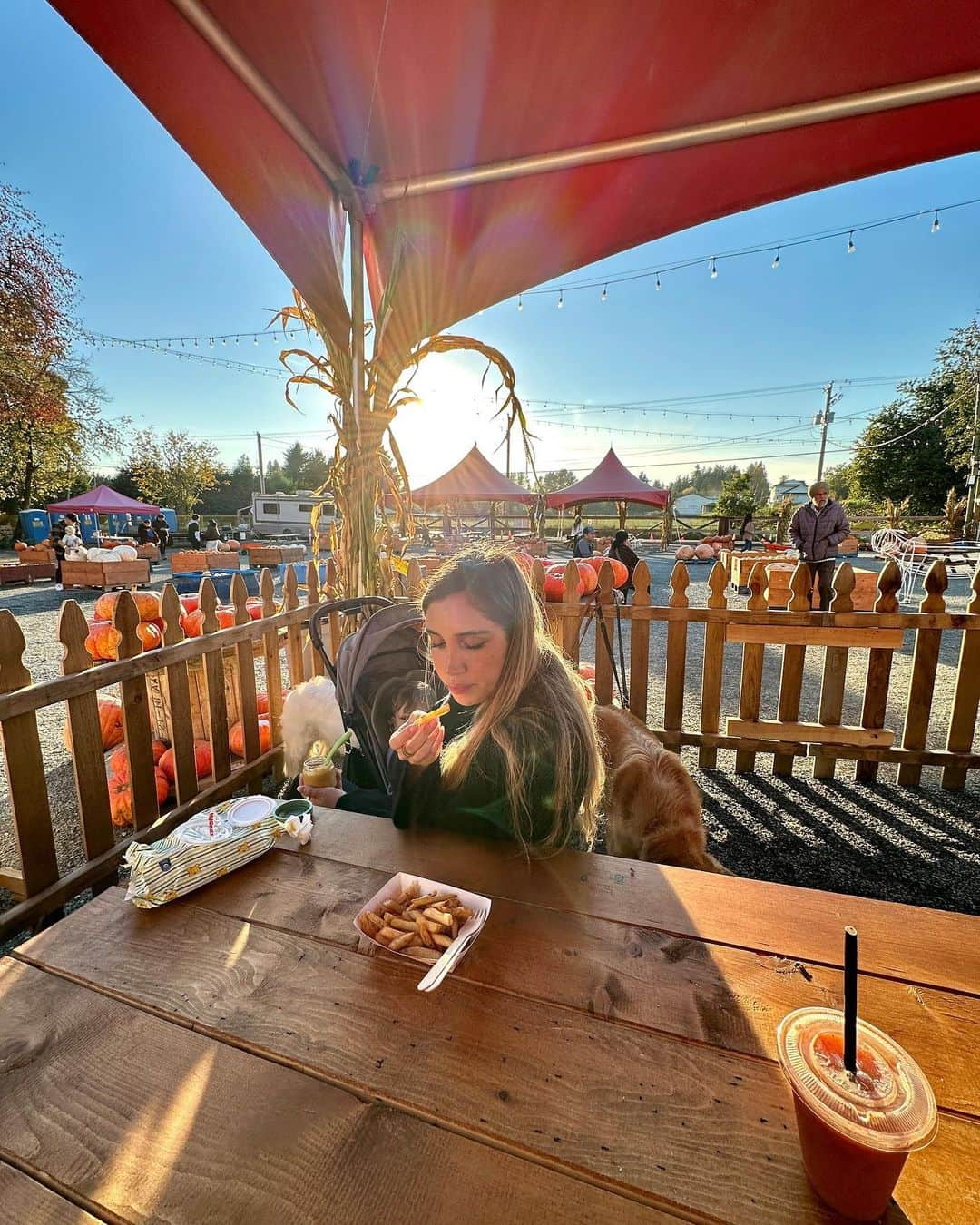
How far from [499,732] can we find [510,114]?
189 centimetres

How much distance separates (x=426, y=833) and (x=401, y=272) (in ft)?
6.49

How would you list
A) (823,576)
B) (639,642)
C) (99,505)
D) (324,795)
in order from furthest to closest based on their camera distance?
(99,505) < (823,576) < (639,642) < (324,795)

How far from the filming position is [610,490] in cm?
2042

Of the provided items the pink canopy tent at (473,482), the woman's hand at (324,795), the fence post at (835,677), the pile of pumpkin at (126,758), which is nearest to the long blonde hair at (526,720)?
the woman's hand at (324,795)

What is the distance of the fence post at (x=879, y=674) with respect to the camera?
306 cm

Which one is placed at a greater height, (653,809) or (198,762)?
(653,809)

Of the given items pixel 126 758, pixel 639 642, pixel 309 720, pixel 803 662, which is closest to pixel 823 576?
pixel 803 662

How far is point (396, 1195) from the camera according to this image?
0.62 m

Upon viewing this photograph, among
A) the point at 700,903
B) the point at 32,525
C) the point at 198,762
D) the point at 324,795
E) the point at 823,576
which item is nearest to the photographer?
the point at 700,903

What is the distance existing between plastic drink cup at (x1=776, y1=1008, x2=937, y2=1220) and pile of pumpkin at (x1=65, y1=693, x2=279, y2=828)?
266cm

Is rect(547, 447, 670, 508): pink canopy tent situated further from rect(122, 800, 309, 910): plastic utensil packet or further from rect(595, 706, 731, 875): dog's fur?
rect(122, 800, 309, 910): plastic utensil packet

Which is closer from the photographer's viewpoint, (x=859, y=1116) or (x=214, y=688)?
(x=859, y=1116)

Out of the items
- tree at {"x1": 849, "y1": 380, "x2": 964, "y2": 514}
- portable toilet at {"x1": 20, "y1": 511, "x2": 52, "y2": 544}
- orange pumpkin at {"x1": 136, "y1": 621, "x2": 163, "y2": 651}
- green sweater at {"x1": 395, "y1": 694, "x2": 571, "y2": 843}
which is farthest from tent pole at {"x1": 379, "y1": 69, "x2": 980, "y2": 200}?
tree at {"x1": 849, "y1": 380, "x2": 964, "y2": 514}

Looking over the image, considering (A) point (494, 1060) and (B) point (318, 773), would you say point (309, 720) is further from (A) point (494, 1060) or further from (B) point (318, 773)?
(A) point (494, 1060)
